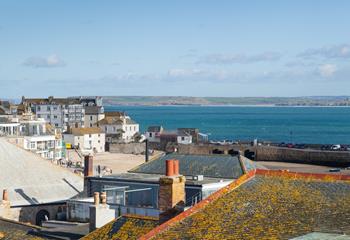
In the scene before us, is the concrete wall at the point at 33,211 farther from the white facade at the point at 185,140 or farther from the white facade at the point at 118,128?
the white facade at the point at 118,128

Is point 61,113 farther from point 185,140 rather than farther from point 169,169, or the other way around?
point 169,169

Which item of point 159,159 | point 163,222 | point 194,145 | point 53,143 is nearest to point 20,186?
point 159,159

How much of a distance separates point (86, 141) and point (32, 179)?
90585 mm

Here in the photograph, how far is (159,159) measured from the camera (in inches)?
1538

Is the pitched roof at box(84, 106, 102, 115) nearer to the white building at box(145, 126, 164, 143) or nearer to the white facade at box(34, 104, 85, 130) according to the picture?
the white facade at box(34, 104, 85, 130)

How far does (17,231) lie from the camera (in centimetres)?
2508

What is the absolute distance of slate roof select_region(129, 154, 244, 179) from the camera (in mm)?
36625

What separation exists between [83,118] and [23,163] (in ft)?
406

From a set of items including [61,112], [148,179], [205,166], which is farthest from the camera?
[61,112]

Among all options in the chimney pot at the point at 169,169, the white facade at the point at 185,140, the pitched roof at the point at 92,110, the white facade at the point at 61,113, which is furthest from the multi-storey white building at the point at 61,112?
the chimney pot at the point at 169,169

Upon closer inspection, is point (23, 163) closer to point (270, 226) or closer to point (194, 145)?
point (270, 226)

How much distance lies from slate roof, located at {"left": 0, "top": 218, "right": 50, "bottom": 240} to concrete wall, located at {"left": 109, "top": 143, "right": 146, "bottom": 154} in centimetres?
10427

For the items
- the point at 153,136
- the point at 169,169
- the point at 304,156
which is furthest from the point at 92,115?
the point at 169,169

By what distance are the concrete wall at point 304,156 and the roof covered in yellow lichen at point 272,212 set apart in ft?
283
